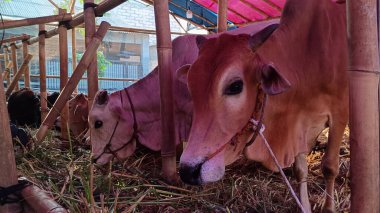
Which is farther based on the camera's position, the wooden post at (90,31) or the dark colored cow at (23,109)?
the dark colored cow at (23,109)

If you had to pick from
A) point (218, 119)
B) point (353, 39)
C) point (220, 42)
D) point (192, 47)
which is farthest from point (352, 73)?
point (192, 47)

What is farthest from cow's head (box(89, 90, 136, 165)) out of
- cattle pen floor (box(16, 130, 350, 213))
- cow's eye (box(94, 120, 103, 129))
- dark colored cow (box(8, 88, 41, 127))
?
dark colored cow (box(8, 88, 41, 127))

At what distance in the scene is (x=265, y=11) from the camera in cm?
852

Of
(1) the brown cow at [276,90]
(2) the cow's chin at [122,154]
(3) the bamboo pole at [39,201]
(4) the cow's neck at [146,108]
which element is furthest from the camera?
(4) the cow's neck at [146,108]

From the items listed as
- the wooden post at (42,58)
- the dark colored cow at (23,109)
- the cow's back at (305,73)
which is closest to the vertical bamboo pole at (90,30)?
the wooden post at (42,58)

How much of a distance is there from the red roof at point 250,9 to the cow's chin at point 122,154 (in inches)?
224

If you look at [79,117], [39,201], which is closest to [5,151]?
[39,201]

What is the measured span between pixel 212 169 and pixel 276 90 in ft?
1.43

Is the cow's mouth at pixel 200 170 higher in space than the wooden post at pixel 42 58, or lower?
lower

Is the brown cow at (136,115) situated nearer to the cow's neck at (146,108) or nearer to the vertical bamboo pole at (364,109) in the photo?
the cow's neck at (146,108)

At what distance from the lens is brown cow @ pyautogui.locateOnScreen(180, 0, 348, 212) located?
5.36 ft

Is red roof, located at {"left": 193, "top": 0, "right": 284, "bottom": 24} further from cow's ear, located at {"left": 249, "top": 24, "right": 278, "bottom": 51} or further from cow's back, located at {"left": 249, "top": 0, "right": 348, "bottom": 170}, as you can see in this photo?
cow's ear, located at {"left": 249, "top": 24, "right": 278, "bottom": 51}

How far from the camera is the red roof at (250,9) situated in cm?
801

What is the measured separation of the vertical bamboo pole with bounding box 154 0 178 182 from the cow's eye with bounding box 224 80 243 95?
502 mm
